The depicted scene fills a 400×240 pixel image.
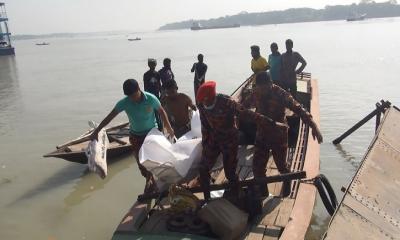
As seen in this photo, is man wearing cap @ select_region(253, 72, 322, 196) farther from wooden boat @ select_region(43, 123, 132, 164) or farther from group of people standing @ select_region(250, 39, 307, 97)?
wooden boat @ select_region(43, 123, 132, 164)

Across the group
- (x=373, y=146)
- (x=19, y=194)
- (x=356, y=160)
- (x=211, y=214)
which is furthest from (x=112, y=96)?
(x=211, y=214)

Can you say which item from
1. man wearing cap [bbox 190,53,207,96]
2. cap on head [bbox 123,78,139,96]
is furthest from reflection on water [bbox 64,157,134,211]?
cap on head [bbox 123,78,139,96]

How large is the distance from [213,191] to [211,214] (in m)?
1.02

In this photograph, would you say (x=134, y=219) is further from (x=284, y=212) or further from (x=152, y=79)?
(x=152, y=79)

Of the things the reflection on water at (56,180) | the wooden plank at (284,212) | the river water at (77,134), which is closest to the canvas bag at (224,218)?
the wooden plank at (284,212)

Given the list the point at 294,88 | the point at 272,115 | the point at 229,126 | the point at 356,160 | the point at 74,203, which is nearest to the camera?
the point at 229,126

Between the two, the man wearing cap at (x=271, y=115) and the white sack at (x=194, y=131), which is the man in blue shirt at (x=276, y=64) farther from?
the man wearing cap at (x=271, y=115)

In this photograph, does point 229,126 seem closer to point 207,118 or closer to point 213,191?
point 207,118

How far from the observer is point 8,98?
946 inches

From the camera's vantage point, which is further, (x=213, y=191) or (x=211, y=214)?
(x=213, y=191)

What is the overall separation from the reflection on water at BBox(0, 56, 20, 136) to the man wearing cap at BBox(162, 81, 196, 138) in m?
10.1

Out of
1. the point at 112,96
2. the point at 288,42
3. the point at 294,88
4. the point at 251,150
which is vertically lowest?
the point at 112,96

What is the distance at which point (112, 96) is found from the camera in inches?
886

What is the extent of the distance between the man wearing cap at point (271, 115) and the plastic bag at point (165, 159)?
2.93 ft
